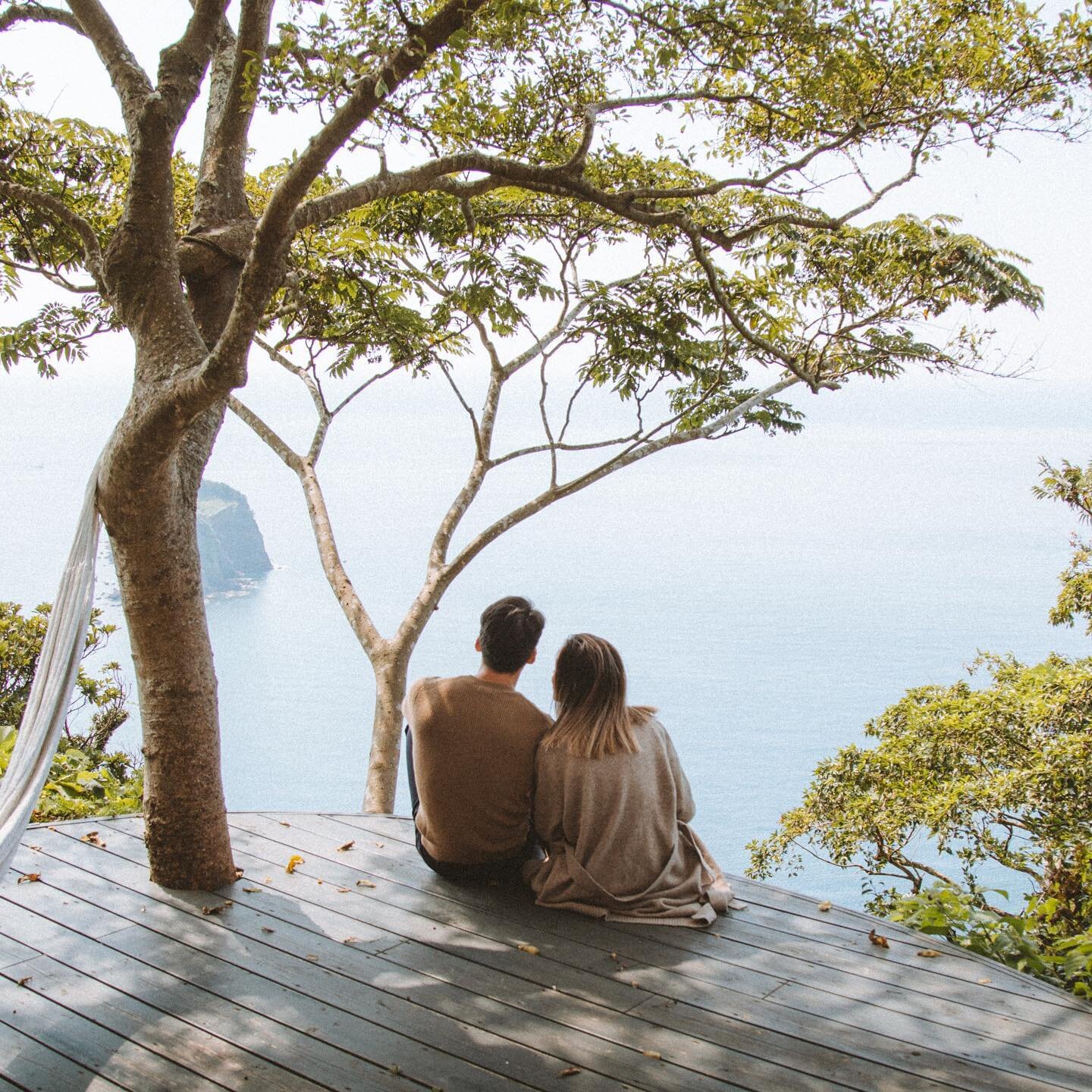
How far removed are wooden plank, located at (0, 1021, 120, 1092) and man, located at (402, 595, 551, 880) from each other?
45.0 inches

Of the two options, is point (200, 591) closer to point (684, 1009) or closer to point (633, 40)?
point (684, 1009)

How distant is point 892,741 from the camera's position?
6.02 m

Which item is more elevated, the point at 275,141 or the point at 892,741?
the point at 275,141

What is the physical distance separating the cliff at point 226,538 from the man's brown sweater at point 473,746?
1796 cm

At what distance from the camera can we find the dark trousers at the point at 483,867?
308 cm

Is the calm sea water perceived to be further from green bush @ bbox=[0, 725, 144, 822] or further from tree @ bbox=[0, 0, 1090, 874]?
green bush @ bbox=[0, 725, 144, 822]

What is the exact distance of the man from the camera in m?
2.87

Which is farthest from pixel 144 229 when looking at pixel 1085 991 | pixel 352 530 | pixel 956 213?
pixel 352 530

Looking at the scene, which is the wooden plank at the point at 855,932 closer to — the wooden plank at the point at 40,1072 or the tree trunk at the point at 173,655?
the tree trunk at the point at 173,655

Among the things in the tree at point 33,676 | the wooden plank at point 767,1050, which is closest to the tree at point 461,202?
the wooden plank at point 767,1050

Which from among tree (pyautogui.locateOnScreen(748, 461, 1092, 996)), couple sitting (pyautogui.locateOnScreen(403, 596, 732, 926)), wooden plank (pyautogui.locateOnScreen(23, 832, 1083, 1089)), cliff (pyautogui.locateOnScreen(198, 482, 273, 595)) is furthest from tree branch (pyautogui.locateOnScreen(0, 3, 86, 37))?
cliff (pyautogui.locateOnScreen(198, 482, 273, 595))

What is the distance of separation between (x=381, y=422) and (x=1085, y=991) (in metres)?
39.1

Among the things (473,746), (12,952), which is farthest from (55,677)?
(473,746)

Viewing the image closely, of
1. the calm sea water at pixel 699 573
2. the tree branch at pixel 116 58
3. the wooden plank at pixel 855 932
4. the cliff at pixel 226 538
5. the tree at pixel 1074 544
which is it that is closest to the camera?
the wooden plank at pixel 855 932
